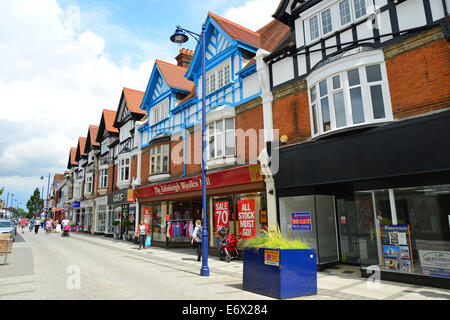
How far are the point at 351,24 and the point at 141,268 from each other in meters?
11.4

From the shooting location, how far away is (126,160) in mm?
25219

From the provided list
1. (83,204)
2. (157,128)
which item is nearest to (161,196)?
(157,128)

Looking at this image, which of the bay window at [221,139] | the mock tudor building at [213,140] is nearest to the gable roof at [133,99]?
the mock tudor building at [213,140]

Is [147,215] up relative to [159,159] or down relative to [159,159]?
down

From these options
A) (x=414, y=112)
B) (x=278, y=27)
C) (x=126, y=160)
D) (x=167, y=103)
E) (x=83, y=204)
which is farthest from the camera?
(x=83, y=204)

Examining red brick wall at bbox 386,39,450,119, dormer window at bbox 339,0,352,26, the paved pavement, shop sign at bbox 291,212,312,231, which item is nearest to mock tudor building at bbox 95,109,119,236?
the paved pavement

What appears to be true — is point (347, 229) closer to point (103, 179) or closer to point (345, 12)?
point (345, 12)

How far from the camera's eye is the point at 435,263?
7449mm

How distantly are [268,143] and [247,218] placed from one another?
3.61m

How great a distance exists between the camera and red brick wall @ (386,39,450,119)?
760 cm

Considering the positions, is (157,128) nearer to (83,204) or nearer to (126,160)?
(126,160)

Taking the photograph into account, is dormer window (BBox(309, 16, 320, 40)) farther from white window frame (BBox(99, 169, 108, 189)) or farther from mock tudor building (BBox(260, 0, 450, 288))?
white window frame (BBox(99, 169, 108, 189))

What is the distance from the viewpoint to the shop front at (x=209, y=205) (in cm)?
1251

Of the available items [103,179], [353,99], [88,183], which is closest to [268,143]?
[353,99]
